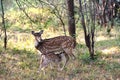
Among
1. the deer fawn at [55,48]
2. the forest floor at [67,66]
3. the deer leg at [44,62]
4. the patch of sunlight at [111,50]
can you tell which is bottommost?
the patch of sunlight at [111,50]

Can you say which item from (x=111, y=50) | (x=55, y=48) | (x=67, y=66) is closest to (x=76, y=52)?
(x=111, y=50)

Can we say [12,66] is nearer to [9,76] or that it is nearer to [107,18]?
[9,76]

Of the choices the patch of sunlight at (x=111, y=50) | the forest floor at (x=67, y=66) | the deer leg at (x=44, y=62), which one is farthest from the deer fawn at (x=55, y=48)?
the patch of sunlight at (x=111, y=50)

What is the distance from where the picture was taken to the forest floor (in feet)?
29.1

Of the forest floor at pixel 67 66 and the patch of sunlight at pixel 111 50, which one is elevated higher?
the forest floor at pixel 67 66

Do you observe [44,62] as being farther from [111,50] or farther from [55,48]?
[111,50]

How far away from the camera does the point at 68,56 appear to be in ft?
32.5

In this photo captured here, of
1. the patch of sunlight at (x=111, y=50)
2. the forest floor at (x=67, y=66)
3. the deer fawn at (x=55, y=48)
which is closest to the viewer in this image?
the forest floor at (x=67, y=66)

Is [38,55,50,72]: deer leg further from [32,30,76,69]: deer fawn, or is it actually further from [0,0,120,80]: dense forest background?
[0,0,120,80]: dense forest background

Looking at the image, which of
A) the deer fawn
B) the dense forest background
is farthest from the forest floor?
the deer fawn

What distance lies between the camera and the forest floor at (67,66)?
8.87m

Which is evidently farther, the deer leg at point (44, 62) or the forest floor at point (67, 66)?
the deer leg at point (44, 62)

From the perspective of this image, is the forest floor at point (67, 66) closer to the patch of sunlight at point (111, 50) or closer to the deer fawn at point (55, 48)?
the patch of sunlight at point (111, 50)

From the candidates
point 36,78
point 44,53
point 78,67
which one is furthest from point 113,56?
point 36,78
